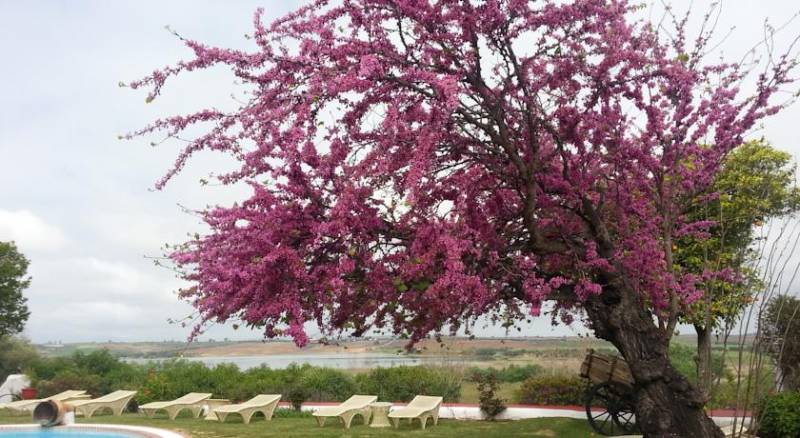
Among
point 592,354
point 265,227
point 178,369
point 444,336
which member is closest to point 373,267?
point 265,227

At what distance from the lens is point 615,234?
947 centimetres

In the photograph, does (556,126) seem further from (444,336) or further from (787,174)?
(787,174)

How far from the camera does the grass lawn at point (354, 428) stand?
12.5 m

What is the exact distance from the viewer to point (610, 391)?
12.3 m

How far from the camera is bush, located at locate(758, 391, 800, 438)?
34.2ft

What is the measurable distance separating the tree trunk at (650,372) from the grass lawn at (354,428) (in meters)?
4.34

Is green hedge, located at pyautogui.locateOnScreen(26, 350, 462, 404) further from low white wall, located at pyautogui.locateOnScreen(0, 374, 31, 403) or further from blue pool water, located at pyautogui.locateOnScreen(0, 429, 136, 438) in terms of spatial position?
blue pool water, located at pyautogui.locateOnScreen(0, 429, 136, 438)

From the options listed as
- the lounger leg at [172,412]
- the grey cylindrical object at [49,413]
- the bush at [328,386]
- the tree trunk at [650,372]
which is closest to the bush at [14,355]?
the grey cylindrical object at [49,413]

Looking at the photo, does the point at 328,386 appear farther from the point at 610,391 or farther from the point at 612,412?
the point at 610,391

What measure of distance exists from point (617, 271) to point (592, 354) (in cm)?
435

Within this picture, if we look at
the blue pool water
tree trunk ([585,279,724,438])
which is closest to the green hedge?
the blue pool water

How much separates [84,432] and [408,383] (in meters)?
7.82

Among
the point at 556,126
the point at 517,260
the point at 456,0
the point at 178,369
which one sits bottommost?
the point at 178,369

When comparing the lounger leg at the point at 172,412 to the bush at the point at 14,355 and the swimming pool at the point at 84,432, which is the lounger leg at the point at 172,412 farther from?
the bush at the point at 14,355
